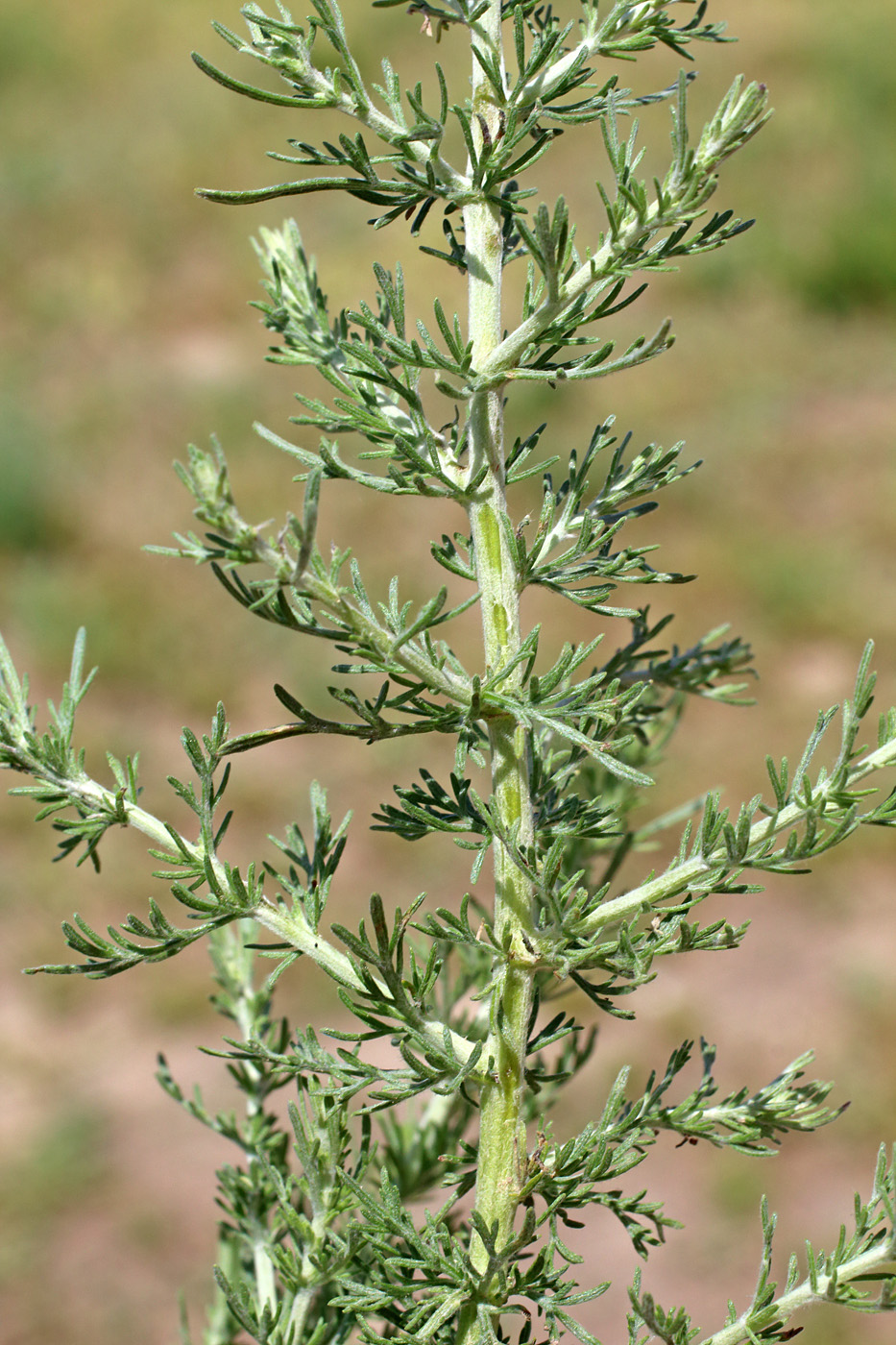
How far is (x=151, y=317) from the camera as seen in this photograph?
388 inches

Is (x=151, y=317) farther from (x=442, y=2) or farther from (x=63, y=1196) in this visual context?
(x=442, y=2)

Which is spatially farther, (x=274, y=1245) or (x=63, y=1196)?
(x=63, y=1196)

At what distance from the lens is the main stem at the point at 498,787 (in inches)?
43.9

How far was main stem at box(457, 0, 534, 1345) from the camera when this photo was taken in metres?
1.12

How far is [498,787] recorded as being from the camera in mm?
1133

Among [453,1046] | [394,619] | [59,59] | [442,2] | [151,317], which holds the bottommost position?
[453,1046]

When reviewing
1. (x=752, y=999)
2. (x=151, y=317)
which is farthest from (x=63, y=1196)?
(x=151, y=317)

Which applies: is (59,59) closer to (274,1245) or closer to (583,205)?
(583,205)

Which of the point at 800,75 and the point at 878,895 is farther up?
the point at 800,75

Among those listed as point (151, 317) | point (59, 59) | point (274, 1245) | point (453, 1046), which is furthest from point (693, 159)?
point (59, 59)

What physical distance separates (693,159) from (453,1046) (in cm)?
83

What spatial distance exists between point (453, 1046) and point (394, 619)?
42 cm

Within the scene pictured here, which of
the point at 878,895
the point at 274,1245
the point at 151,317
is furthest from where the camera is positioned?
the point at 151,317

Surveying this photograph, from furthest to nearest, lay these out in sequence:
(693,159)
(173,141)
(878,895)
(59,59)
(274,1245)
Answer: (59,59) → (173,141) → (878,895) → (274,1245) → (693,159)
